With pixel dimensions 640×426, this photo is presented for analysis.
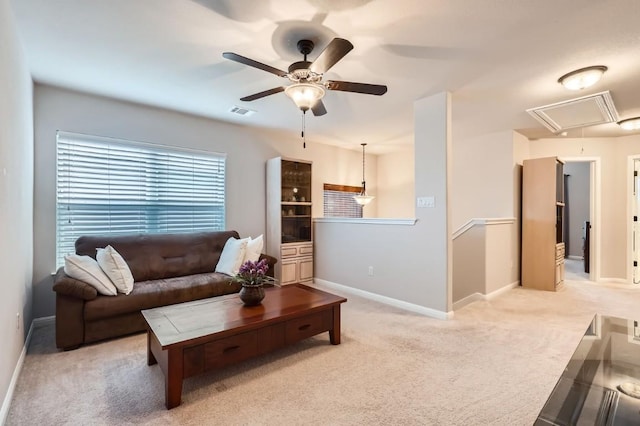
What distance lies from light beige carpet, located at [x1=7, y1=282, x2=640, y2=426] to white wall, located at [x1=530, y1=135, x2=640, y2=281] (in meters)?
2.95

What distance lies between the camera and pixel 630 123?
4.38m

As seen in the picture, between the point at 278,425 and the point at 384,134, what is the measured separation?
186 inches

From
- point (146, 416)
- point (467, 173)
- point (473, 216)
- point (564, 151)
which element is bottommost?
point (146, 416)

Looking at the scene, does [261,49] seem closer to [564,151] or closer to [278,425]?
[278,425]

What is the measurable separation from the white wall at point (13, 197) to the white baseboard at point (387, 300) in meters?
3.59

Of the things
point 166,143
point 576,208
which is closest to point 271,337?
point 166,143

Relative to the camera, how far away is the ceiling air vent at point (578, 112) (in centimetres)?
359

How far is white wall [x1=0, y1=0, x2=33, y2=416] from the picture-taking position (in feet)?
6.29

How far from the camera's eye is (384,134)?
17.9 ft

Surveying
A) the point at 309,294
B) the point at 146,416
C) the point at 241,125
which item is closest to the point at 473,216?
the point at 309,294

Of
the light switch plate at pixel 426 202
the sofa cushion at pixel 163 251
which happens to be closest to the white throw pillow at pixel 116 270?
the sofa cushion at pixel 163 251

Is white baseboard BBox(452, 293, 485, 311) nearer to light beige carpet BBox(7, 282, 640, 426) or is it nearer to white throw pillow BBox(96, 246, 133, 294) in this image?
light beige carpet BBox(7, 282, 640, 426)

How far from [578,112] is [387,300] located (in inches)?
136

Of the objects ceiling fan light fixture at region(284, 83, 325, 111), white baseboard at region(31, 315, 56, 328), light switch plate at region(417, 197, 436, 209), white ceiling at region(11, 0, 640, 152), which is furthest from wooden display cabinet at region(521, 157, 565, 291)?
white baseboard at region(31, 315, 56, 328)
